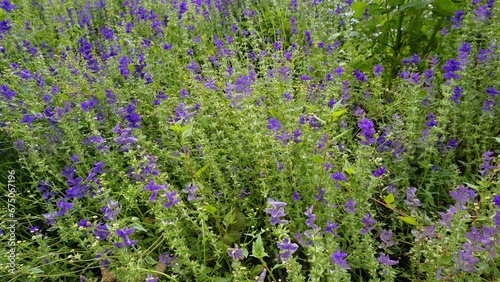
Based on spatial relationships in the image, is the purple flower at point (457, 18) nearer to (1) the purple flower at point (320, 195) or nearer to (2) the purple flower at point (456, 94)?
(2) the purple flower at point (456, 94)

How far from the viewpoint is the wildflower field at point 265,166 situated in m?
1.64

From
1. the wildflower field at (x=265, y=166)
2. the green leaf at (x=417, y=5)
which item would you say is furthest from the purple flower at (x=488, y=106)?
the green leaf at (x=417, y=5)

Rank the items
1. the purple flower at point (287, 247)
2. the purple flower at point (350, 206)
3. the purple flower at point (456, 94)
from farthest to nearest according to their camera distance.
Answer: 1. the purple flower at point (456, 94)
2. the purple flower at point (350, 206)
3. the purple flower at point (287, 247)

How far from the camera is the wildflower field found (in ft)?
5.38

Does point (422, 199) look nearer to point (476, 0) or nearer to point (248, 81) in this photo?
point (248, 81)

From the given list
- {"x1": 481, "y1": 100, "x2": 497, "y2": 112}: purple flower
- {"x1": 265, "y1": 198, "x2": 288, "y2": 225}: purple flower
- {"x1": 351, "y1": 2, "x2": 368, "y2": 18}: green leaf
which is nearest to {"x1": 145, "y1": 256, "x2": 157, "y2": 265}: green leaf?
{"x1": 265, "y1": 198, "x2": 288, "y2": 225}: purple flower

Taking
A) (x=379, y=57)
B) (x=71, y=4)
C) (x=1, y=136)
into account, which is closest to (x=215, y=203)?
(x=1, y=136)

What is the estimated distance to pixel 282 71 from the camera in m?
2.56

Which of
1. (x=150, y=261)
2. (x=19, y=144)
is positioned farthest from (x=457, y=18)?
(x=19, y=144)

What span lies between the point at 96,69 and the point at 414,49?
243cm

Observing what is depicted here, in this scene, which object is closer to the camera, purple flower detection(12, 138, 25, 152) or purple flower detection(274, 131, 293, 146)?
purple flower detection(274, 131, 293, 146)

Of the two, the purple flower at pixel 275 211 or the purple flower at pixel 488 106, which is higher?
the purple flower at pixel 275 211

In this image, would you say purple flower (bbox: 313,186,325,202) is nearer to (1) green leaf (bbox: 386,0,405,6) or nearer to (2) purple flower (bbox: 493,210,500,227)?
(2) purple flower (bbox: 493,210,500,227)

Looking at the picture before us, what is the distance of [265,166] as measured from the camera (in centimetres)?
196
